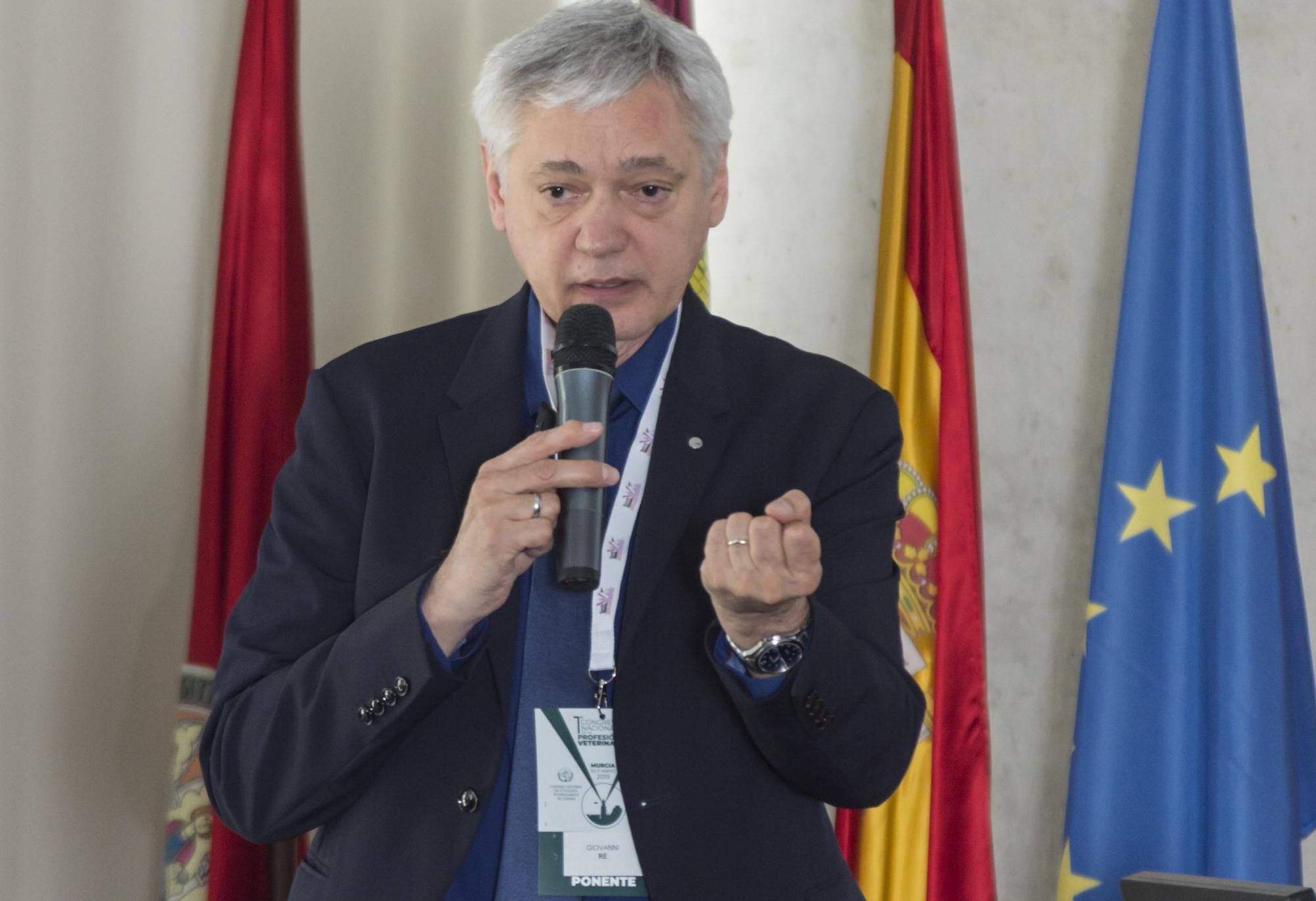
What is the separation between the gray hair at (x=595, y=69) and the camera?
1787mm

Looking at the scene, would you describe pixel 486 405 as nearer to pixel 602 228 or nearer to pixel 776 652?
pixel 602 228

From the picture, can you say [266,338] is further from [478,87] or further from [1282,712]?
[1282,712]

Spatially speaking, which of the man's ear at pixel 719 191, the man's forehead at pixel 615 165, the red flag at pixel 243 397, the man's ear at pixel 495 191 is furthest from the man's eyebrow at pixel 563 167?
the red flag at pixel 243 397

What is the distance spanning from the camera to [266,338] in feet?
8.36

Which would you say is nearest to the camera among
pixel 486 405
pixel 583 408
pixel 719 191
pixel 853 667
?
pixel 583 408

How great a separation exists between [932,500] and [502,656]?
5.18ft

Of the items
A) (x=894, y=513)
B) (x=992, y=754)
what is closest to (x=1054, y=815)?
(x=992, y=754)

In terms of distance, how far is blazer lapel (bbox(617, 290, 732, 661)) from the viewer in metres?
1.69

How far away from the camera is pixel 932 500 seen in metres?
3.00

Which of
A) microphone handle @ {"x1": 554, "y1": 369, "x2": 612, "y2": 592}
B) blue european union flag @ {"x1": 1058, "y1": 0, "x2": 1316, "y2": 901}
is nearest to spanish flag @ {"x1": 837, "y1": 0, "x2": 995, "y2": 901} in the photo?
blue european union flag @ {"x1": 1058, "y1": 0, "x2": 1316, "y2": 901}

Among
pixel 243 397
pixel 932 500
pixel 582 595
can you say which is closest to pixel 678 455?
pixel 582 595


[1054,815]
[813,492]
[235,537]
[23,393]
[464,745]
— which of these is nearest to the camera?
[464,745]

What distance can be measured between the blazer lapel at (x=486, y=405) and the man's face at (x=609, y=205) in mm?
97

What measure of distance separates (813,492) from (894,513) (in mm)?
135
